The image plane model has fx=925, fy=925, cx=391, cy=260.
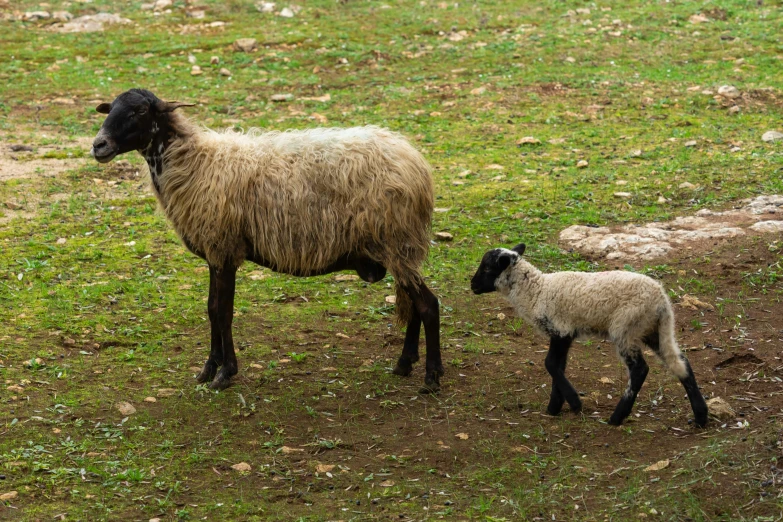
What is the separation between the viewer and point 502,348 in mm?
8570

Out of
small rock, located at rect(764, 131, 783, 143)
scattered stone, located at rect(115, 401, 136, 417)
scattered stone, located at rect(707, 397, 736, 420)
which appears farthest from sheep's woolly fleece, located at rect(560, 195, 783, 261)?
scattered stone, located at rect(115, 401, 136, 417)

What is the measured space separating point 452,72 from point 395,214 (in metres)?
9.89

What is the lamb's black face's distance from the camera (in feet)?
25.5

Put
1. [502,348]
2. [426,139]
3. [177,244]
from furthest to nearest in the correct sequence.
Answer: [426,139] → [177,244] → [502,348]

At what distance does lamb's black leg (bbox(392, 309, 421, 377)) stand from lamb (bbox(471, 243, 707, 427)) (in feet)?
3.19

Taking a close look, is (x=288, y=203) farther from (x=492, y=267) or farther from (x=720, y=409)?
(x=720, y=409)

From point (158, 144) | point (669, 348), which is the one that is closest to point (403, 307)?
point (669, 348)

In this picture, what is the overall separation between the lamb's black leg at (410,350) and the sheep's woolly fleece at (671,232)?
2825 millimetres

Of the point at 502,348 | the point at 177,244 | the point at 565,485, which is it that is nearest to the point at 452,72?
the point at 177,244

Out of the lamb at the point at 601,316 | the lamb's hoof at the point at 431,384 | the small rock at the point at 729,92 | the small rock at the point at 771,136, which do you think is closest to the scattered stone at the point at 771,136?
the small rock at the point at 771,136

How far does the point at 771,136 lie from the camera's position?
44.0 ft

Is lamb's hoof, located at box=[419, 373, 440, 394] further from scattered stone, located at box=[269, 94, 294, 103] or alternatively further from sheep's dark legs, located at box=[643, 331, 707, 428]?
scattered stone, located at box=[269, 94, 294, 103]

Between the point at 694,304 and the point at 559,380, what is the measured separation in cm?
242

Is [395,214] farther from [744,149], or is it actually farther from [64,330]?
[744,149]
